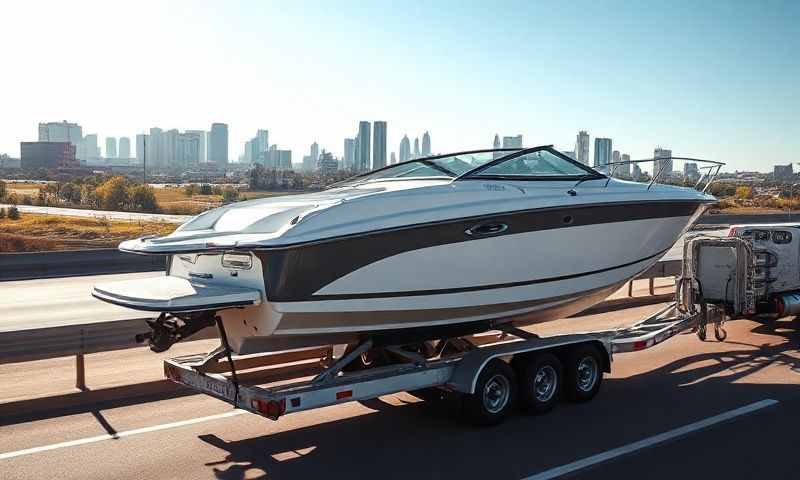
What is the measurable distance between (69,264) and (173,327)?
1711 cm

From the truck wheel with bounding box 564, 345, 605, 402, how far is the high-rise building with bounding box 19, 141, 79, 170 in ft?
537

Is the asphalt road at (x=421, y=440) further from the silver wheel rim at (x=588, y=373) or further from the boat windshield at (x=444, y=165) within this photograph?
the boat windshield at (x=444, y=165)

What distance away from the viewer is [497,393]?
797 cm

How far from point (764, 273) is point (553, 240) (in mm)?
4527

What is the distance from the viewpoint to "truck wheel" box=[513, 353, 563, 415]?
816 centimetres

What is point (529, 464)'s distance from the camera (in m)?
6.75

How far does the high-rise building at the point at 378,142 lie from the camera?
2347cm

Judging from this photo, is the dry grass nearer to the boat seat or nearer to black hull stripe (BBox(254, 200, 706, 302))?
the boat seat

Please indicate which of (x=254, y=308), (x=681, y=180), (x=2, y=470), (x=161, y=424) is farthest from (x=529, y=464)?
(x=681, y=180)

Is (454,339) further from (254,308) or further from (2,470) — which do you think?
(2,470)

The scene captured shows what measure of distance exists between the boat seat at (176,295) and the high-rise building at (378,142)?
644 inches

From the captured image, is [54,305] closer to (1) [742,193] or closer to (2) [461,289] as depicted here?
(2) [461,289]

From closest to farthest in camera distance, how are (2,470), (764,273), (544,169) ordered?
(2,470) < (544,169) < (764,273)

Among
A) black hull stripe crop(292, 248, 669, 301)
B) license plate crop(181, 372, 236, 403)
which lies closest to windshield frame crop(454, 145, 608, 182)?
black hull stripe crop(292, 248, 669, 301)
